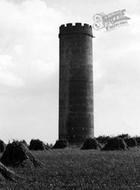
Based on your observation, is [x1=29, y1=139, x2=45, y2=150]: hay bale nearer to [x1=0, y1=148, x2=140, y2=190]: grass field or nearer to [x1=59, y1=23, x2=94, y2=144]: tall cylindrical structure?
[x1=59, y1=23, x2=94, y2=144]: tall cylindrical structure

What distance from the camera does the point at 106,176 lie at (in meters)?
16.5

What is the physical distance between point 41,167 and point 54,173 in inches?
110

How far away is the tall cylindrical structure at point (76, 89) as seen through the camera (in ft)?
177

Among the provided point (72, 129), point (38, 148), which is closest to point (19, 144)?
Result: point (38, 148)

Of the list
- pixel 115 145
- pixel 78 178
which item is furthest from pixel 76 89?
pixel 78 178

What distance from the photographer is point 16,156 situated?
21250 millimetres

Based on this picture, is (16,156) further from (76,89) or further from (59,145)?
(76,89)

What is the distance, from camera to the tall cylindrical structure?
177 ft

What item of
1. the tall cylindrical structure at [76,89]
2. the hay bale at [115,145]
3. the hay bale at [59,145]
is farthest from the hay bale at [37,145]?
the tall cylindrical structure at [76,89]

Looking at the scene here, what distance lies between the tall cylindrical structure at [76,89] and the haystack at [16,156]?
3217 cm

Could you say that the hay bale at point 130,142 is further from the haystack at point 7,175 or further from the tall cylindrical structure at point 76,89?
the haystack at point 7,175

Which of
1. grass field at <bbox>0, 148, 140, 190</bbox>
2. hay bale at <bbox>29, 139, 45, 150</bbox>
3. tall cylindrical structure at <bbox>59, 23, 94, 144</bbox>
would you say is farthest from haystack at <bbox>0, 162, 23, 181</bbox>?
tall cylindrical structure at <bbox>59, 23, 94, 144</bbox>

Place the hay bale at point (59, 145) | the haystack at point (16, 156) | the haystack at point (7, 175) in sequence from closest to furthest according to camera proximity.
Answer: the haystack at point (7, 175)
the haystack at point (16, 156)
the hay bale at point (59, 145)

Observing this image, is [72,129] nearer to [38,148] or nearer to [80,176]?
[38,148]
